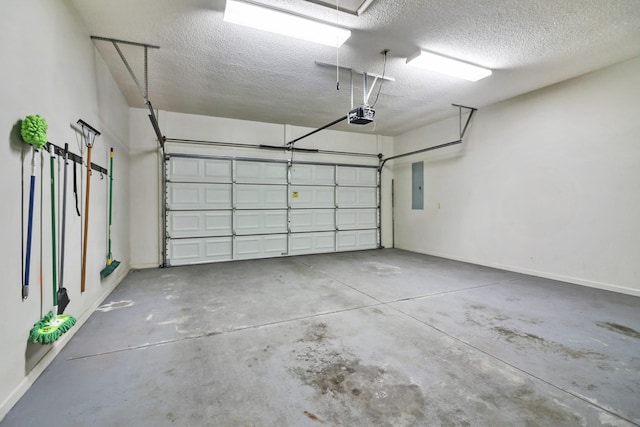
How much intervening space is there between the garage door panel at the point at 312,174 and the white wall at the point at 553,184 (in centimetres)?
245

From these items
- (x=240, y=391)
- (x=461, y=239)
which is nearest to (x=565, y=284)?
(x=461, y=239)

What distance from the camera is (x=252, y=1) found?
245 centimetres

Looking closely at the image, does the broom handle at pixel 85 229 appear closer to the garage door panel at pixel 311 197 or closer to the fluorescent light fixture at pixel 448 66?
the fluorescent light fixture at pixel 448 66

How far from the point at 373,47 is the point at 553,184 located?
3475 mm

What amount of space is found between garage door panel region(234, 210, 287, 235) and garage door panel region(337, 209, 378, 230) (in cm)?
148

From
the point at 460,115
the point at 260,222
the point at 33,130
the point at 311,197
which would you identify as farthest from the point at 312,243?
the point at 33,130

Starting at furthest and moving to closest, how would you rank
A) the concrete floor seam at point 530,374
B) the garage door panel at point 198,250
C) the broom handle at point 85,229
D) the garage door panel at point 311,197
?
the garage door panel at point 311,197
the garage door panel at point 198,250
the broom handle at point 85,229
the concrete floor seam at point 530,374

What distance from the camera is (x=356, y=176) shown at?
23.8ft

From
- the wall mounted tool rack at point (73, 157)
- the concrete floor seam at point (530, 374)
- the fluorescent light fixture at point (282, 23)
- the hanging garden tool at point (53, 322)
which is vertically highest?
the fluorescent light fixture at point (282, 23)

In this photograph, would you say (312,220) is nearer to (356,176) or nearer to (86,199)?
(356,176)

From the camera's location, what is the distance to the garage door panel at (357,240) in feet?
23.4

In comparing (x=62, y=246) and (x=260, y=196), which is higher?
(x=260, y=196)

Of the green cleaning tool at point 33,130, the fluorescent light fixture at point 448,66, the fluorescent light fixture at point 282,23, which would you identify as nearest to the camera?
the green cleaning tool at point 33,130

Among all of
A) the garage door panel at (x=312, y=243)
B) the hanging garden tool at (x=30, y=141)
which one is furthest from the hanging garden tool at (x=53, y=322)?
the garage door panel at (x=312, y=243)
